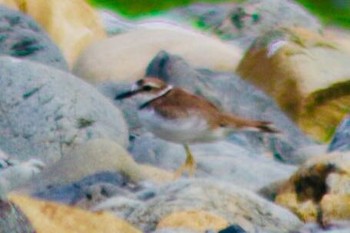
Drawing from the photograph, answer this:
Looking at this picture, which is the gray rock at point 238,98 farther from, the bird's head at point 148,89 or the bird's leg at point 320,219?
the bird's leg at point 320,219

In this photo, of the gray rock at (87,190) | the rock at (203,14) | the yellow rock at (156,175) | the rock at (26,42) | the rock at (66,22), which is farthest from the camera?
the rock at (203,14)

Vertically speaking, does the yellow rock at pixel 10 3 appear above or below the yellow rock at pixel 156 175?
below

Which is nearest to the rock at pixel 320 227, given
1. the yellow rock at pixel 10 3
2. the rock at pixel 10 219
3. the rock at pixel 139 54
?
the rock at pixel 10 219

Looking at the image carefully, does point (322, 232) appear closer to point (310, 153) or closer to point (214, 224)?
point (214, 224)

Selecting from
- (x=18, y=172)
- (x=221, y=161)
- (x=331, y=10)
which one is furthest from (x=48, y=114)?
(x=331, y=10)

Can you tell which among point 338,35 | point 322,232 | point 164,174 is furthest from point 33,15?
point 322,232

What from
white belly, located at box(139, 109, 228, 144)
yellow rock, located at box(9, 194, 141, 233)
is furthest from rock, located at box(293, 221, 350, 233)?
yellow rock, located at box(9, 194, 141, 233)
